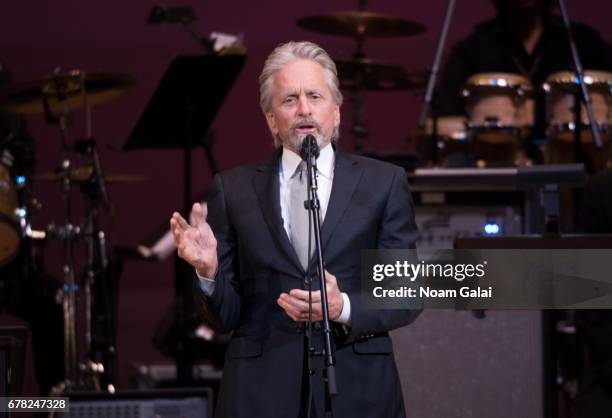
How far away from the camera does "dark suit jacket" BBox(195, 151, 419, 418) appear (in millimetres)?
2865

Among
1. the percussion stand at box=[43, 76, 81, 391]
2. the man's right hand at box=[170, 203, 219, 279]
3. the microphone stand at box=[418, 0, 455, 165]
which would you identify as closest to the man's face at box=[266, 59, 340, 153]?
the man's right hand at box=[170, 203, 219, 279]

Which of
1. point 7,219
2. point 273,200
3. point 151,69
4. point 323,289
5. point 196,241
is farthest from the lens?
point 151,69

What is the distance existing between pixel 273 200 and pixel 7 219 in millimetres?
2046

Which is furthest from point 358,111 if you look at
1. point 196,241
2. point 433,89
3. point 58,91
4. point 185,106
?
point 196,241

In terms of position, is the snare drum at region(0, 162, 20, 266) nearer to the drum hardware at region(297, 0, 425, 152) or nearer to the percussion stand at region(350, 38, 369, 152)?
the drum hardware at region(297, 0, 425, 152)

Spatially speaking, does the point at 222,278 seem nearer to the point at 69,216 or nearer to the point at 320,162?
the point at 320,162

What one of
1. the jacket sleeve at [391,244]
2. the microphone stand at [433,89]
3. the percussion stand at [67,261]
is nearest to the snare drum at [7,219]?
the percussion stand at [67,261]

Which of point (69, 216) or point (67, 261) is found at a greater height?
point (69, 216)

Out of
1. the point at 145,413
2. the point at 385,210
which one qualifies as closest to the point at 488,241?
the point at 385,210

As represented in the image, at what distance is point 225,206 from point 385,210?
41cm

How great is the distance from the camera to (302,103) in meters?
2.96

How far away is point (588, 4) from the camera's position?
7.06 metres

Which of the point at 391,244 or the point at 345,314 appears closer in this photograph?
Answer: the point at 345,314

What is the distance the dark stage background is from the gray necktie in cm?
398
